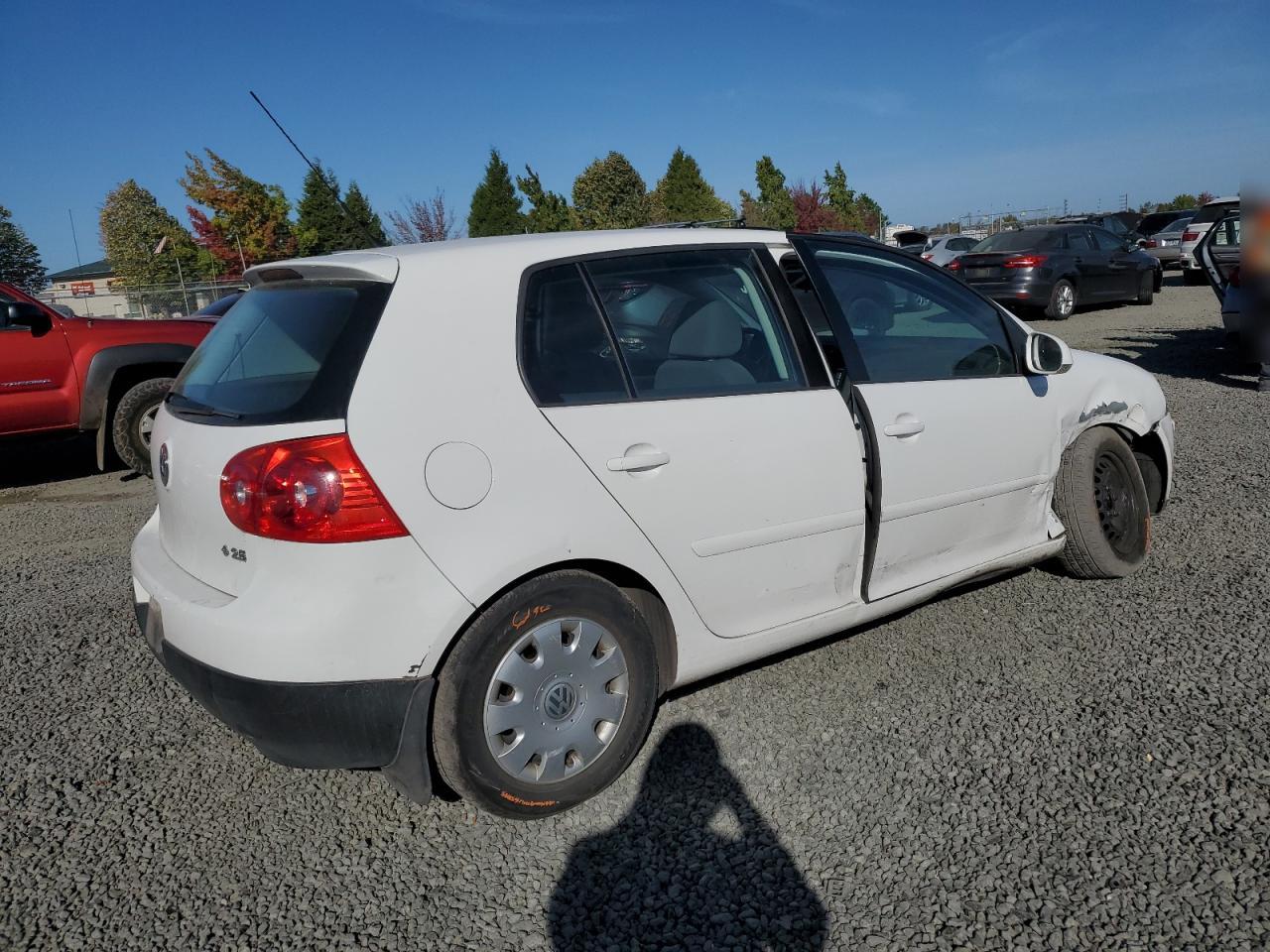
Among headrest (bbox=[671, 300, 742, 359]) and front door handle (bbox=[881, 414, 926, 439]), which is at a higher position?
headrest (bbox=[671, 300, 742, 359])

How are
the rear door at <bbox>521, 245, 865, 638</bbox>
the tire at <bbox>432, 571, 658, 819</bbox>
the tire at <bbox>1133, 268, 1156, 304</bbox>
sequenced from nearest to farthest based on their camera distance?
the tire at <bbox>432, 571, 658, 819</bbox>, the rear door at <bbox>521, 245, 865, 638</bbox>, the tire at <bbox>1133, 268, 1156, 304</bbox>

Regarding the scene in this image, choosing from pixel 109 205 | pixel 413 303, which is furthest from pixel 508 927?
pixel 109 205

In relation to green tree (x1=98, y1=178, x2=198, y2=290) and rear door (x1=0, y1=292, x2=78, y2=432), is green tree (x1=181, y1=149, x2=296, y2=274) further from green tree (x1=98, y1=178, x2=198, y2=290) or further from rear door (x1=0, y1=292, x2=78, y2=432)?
rear door (x1=0, y1=292, x2=78, y2=432)

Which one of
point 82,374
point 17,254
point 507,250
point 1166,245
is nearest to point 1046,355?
point 507,250

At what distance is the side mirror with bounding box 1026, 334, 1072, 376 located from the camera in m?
3.79

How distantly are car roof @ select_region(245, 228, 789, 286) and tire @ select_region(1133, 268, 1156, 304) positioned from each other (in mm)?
16596

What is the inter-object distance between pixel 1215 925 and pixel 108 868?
2.83 m

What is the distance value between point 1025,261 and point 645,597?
14.6 metres

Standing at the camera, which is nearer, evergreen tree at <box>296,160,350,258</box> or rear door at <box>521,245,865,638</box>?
rear door at <box>521,245,865,638</box>

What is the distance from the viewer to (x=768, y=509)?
119 inches

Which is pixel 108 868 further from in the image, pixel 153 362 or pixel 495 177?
pixel 495 177

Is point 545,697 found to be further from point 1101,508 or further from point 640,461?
point 1101,508

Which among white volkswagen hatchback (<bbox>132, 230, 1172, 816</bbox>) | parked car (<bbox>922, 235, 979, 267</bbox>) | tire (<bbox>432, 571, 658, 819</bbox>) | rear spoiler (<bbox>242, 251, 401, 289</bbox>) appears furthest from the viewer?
parked car (<bbox>922, 235, 979, 267</bbox>)

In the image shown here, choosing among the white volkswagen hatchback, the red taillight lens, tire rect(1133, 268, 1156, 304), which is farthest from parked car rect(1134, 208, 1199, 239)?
the white volkswagen hatchback
